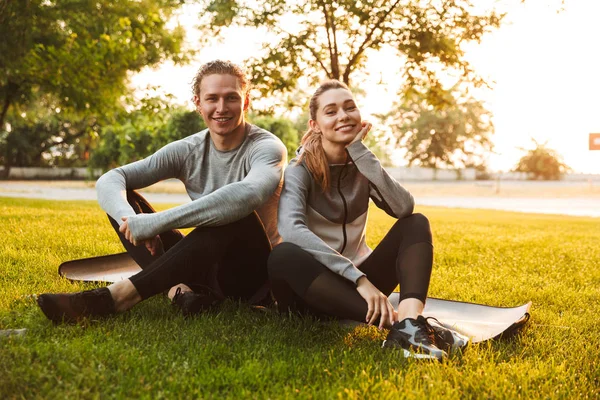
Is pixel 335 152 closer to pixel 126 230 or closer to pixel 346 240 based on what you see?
pixel 346 240

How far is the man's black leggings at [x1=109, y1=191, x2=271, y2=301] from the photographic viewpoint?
2854 mm

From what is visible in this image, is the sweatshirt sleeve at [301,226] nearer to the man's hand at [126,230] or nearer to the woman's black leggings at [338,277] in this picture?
the woman's black leggings at [338,277]

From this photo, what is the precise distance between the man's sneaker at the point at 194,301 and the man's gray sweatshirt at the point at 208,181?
45cm

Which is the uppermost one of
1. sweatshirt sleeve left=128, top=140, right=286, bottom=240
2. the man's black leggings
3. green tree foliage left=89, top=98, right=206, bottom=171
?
green tree foliage left=89, top=98, right=206, bottom=171

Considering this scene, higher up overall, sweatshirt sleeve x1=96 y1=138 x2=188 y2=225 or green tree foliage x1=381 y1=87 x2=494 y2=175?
green tree foliage x1=381 y1=87 x2=494 y2=175

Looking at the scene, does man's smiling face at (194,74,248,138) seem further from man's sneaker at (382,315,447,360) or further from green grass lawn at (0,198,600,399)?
man's sneaker at (382,315,447,360)

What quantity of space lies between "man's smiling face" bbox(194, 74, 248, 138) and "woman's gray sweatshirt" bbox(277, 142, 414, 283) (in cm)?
42

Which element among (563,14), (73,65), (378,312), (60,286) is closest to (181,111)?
(73,65)

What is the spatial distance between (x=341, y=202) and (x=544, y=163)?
55337mm

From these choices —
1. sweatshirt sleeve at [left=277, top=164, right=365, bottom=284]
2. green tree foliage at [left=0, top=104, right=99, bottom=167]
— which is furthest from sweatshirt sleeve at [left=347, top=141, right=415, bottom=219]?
green tree foliage at [left=0, top=104, right=99, bottom=167]

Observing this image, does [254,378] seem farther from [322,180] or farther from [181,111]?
[181,111]

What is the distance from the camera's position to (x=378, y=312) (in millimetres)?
2646

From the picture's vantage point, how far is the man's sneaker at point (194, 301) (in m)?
3.11

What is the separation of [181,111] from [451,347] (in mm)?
21581
